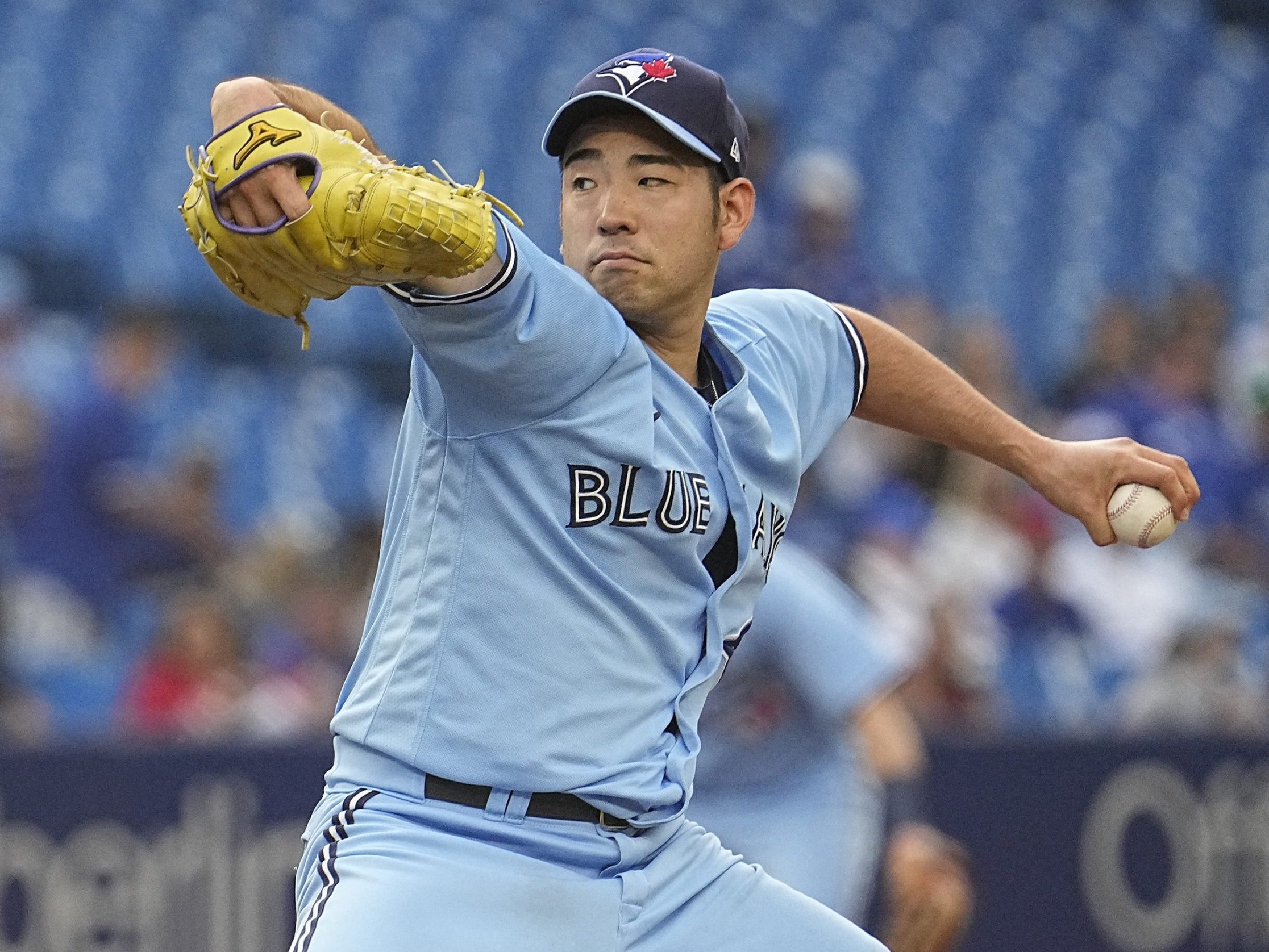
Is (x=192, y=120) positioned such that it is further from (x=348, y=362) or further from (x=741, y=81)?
(x=741, y=81)

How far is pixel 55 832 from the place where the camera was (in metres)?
6.54

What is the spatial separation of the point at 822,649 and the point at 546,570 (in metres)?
2.39

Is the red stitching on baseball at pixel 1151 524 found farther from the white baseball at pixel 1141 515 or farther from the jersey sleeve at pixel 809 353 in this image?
the jersey sleeve at pixel 809 353

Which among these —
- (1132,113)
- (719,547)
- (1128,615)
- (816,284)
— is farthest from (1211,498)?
(719,547)

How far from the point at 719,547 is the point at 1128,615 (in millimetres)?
6273

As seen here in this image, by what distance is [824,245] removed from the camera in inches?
351

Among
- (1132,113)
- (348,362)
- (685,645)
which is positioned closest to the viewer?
(685,645)

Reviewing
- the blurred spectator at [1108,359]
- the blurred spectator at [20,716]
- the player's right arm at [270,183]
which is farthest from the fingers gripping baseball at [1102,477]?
the blurred spectator at [1108,359]

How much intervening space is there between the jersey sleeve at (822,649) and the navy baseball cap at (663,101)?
213cm

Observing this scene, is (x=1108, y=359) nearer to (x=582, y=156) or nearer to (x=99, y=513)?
(x=99, y=513)

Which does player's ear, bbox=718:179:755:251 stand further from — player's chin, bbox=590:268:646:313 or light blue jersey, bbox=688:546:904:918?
light blue jersey, bbox=688:546:904:918

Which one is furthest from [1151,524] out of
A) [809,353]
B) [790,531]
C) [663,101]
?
[790,531]

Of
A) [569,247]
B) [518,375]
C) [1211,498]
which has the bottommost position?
[518,375]

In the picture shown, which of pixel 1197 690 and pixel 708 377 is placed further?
pixel 1197 690
